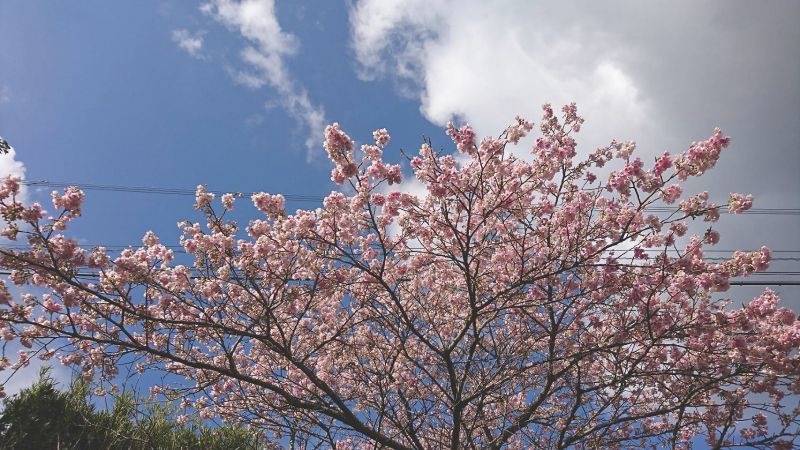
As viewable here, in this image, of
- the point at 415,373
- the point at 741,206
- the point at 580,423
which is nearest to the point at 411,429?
the point at 415,373

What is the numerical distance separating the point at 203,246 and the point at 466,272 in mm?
3250

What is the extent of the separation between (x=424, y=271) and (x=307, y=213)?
8.87 feet

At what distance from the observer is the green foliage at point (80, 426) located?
834 cm

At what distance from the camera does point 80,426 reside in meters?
8.16

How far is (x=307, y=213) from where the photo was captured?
618cm

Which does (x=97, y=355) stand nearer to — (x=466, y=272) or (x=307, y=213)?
(x=307, y=213)

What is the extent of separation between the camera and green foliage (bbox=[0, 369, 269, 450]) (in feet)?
27.4

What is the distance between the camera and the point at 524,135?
6.42 m

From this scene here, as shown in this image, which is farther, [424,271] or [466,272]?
[424,271]

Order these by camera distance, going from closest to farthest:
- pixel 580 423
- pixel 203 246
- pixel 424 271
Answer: pixel 203 246, pixel 580 423, pixel 424 271

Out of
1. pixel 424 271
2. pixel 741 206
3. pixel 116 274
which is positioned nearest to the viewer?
pixel 741 206

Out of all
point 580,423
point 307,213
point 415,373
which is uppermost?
point 307,213

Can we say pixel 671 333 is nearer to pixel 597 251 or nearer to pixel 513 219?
pixel 597 251

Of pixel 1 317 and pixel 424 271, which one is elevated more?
pixel 424 271
